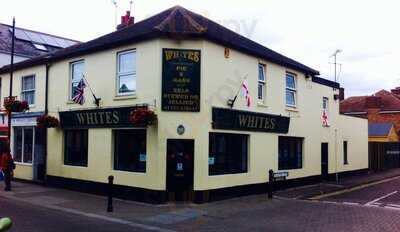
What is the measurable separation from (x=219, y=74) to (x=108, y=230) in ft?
23.8

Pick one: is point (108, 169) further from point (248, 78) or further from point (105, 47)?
point (248, 78)

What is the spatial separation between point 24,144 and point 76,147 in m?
4.59

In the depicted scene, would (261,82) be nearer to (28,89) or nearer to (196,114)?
(196,114)

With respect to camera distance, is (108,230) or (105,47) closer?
(108,230)

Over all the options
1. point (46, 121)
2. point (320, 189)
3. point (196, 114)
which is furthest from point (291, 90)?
point (46, 121)

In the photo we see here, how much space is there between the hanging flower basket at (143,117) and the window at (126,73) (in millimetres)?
1728

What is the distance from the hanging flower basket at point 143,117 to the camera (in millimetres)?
14016

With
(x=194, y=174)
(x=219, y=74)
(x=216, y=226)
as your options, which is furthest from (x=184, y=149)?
(x=216, y=226)

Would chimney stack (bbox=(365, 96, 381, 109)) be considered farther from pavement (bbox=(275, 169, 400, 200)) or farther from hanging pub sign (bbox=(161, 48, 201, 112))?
hanging pub sign (bbox=(161, 48, 201, 112))

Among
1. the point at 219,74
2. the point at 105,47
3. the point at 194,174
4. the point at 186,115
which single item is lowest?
the point at 194,174

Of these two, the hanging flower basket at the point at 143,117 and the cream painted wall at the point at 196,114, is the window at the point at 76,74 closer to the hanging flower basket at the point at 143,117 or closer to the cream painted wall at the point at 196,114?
the cream painted wall at the point at 196,114

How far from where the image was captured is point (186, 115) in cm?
1476

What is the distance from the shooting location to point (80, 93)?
17.2m

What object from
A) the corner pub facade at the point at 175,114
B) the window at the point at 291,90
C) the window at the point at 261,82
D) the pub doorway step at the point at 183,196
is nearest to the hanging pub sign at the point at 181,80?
the corner pub facade at the point at 175,114
